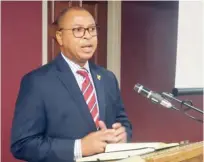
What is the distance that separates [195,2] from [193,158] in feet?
7.80

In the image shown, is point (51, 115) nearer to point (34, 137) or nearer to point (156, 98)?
point (34, 137)

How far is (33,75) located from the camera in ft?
5.71

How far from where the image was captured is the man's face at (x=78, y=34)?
5.74ft

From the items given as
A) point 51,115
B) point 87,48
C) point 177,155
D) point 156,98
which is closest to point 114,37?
point 87,48

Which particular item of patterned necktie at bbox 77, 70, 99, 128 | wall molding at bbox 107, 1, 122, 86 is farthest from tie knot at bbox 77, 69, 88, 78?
wall molding at bbox 107, 1, 122, 86

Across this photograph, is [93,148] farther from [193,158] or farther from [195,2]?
[195,2]

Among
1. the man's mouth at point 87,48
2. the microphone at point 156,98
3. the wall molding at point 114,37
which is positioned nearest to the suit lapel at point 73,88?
the man's mouth at point 87,48

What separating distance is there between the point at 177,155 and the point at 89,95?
2.24ft

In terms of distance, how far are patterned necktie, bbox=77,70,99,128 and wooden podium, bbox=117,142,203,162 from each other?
561 millimetres

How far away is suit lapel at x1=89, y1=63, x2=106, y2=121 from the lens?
1825mm

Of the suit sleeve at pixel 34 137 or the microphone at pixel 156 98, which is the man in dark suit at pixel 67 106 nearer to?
the suit sleeve at pixel 34 137

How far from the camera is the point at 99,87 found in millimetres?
1888

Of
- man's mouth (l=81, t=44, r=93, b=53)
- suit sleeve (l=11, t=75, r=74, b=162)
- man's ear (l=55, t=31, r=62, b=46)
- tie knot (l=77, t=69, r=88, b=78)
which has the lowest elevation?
suit sleeve (l=11, t=75, r=74, b=162)

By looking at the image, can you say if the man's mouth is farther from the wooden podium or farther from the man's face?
the wooden podium
